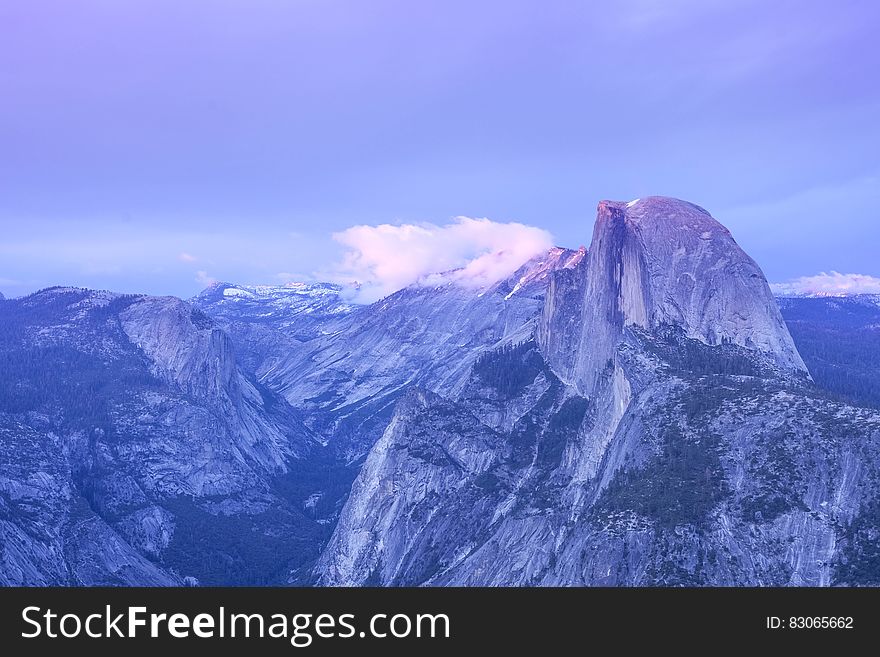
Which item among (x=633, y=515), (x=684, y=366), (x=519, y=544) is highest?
(x=684, y=366)

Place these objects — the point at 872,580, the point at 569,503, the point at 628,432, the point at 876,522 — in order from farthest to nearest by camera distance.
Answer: the point at 569,503, the point at 628,432, the point at 876,522, the point at 872,580

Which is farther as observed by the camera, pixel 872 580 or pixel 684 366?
pixel 684 366

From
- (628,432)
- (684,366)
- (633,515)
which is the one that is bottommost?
(633,515)

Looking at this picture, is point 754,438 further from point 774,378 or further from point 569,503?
point 569,503
